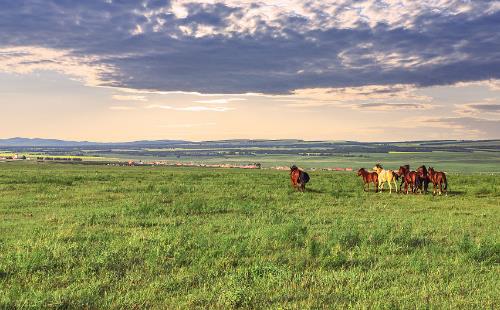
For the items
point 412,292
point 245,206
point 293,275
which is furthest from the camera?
point 245,206

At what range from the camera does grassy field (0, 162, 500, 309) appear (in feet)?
25.7

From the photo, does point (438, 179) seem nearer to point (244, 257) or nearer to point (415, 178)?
point (415, 178)

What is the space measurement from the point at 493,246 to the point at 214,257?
743 centimetres

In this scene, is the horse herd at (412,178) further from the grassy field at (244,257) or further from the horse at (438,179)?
the grassy field at (244,257)

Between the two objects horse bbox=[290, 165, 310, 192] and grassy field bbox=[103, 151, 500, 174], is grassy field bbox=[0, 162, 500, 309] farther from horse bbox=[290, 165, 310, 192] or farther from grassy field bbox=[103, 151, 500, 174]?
grassy field bbox=[103, 151, 500, 174]

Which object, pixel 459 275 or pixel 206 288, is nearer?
pixel 206 288

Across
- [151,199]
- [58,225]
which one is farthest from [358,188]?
[58,225]

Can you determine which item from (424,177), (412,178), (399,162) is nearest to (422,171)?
(424,177)

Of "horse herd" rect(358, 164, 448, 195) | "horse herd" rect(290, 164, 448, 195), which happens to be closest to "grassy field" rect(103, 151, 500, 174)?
"horse herd" rect(358, 164, 448, 195)

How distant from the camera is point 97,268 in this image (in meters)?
9.63

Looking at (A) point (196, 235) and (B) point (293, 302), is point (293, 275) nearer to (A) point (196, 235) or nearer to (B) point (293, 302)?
(B) point (293, 302)

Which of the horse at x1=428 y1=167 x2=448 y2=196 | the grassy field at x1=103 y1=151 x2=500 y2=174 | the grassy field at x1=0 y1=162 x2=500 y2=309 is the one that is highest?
the horse at x1=428 y1=167 x2=448 y2=196

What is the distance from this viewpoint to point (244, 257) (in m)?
10.9

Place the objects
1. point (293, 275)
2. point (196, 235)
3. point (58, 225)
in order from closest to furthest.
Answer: point (293, 275)
point (196, 235)
point (58, 225)
